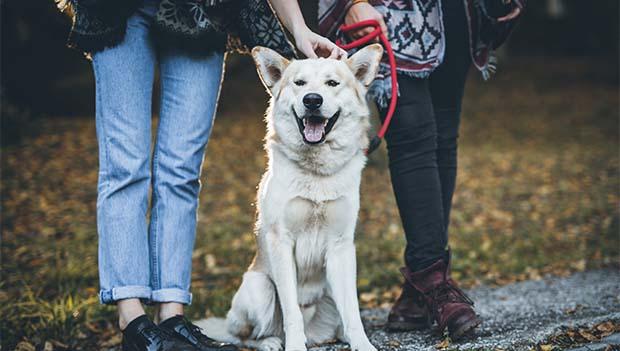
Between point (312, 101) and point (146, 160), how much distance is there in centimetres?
66

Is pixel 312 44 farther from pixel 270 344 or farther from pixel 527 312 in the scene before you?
pixel 527 312

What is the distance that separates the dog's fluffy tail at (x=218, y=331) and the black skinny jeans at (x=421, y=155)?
0.81m

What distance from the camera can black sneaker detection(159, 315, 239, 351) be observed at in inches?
92.7

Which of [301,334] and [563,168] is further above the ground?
[301,334]

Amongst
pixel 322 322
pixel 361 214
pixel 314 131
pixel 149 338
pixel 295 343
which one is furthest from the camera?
pixel 361 214

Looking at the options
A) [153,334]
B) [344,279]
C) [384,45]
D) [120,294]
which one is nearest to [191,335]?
[153,334]

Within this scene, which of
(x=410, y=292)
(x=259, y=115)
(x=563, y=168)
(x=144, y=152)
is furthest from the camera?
(x=259, y=115)

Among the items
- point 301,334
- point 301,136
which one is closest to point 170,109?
point 301,136

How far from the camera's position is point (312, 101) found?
246cm

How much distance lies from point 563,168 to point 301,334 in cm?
684

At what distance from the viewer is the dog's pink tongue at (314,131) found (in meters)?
2.50

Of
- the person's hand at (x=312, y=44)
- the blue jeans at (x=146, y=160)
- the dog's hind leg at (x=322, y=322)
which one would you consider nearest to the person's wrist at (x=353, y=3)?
the person's hand at (x=312, y=44)

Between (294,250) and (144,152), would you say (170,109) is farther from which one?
(294,250)

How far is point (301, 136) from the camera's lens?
102 inches
